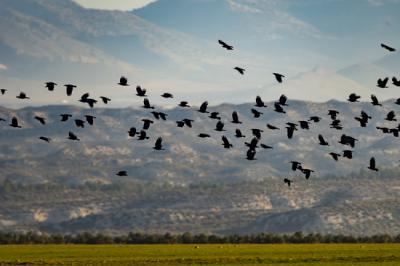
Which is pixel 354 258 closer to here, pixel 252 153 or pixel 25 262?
pixel 252 153

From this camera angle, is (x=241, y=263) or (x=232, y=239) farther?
(x=232, y=239)

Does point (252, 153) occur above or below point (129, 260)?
above

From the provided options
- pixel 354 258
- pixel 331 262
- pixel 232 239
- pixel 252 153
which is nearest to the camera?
pixel 252 153

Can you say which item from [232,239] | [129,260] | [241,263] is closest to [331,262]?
Answer: [241,263]

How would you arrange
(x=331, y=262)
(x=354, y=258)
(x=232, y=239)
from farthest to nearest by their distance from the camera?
1. (x=232, y=239)
2. (x=354, y=258)
3. (x=331, y=262)

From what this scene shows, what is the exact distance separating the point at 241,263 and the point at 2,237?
10584 centimetres

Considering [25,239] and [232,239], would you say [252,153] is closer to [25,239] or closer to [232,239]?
[232,239]

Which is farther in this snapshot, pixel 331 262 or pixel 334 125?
pixel 331 262

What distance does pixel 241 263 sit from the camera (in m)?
92.1

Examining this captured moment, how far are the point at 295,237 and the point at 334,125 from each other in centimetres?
9796

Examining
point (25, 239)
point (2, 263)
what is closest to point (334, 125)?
point (2, 263)

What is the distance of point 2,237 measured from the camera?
189625mm

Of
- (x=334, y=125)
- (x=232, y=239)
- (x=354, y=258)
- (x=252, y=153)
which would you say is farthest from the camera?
(x=232, y=239)

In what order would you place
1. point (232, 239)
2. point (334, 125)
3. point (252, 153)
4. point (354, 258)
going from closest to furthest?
1. point (252, 153)
2. point (334, 125)
3. point (354, 258)
4. point (232, 239)
